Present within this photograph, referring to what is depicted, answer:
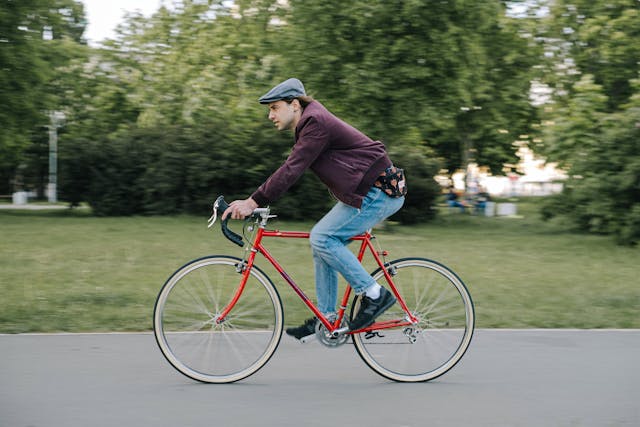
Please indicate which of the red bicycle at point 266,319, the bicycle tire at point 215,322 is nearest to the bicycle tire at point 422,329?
the red bicycle at point 266,319

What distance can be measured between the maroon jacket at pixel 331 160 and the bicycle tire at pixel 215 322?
1.80 feet

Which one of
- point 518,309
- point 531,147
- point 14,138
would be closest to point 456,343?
point 518,309

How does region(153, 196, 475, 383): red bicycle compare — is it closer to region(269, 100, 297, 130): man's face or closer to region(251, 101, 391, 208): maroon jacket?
region(251, 101, 391, 208): maroon jacket

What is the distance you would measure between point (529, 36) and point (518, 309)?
61.8 feet

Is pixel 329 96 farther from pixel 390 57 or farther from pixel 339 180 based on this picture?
pixel 339 180

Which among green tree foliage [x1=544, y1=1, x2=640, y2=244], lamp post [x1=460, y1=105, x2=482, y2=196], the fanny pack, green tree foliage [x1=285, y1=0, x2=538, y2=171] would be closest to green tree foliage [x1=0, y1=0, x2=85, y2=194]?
green tree foliage [x1=285, y1=0, x2=538, y2=171]

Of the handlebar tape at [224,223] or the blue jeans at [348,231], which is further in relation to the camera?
the blue jeans at [348,231]

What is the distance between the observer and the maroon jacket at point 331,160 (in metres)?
4.65

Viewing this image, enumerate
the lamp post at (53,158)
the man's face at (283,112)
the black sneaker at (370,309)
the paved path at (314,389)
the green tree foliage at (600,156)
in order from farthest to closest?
the lamp post at (53,158), the green tree foliage at (600,156), the black sneaker at (370,309), the man's face at (283,112), the paved path at (314,389)

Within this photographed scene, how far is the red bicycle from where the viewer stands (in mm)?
4801

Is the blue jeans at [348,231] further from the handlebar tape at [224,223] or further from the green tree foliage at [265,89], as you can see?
the green tree foliage at [265,89]

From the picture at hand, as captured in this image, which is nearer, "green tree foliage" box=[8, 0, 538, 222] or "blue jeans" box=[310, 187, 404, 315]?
"blue jeans" box=[310, 187, 404, 315]

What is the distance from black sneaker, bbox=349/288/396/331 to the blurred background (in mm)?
9848

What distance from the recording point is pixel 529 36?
24578 millimetres
